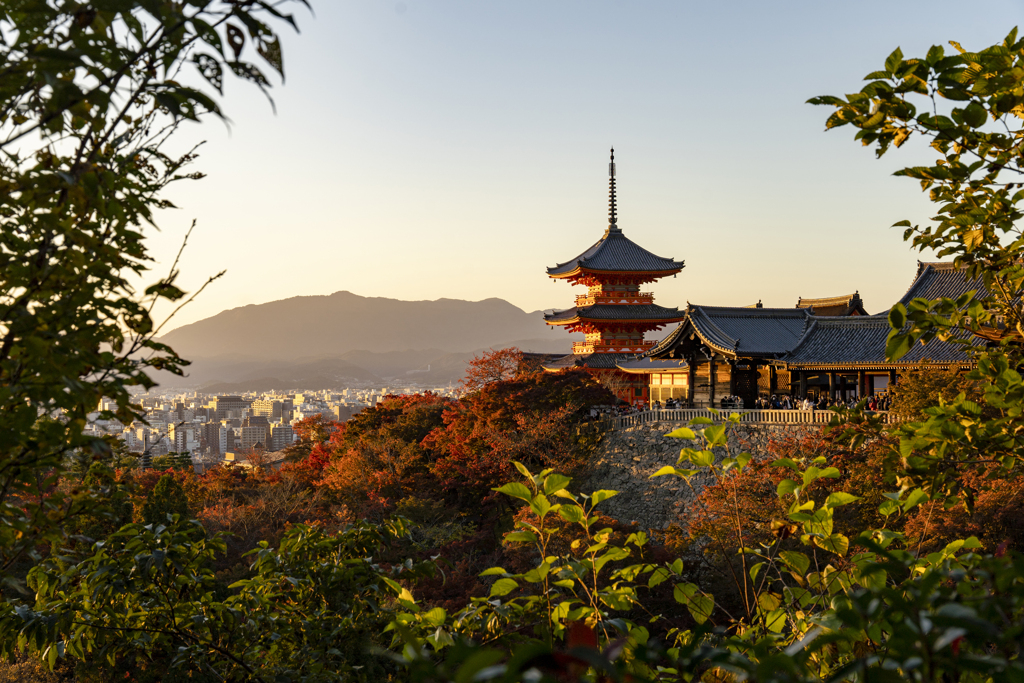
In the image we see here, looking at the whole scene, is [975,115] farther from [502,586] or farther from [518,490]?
[502,586]

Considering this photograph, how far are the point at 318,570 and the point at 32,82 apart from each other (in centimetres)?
257

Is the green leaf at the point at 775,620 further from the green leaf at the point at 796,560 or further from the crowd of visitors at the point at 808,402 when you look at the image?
the crowd of visitors at the point at 808,402

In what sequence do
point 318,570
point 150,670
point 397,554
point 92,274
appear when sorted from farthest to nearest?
point 397,554 → point 150,670 → point 318,570 → point 92,274

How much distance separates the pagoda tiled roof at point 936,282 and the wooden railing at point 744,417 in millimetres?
4286

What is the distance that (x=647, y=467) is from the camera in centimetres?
1970

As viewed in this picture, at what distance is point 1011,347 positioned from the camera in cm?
324

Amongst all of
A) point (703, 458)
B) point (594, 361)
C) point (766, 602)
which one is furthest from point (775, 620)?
point (594, 361)

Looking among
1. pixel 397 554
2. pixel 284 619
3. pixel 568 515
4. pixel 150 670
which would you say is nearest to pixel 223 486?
pixel 397 554

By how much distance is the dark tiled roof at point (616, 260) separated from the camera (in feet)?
100

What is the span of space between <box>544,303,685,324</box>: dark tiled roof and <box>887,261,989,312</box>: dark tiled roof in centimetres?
1091

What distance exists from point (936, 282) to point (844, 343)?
3237mm

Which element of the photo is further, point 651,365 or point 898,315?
point 651,365

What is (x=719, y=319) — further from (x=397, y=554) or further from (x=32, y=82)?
A: (x=32, y=82)

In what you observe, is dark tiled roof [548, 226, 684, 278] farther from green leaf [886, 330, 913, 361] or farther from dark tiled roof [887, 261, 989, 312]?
green leaf [886, 330, 913, 361]
